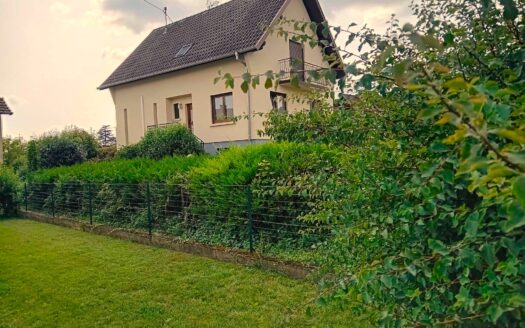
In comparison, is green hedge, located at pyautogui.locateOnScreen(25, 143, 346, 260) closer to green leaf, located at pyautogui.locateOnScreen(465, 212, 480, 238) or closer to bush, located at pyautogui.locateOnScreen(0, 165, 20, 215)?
green leaf, located at pyautogui.locateOnScreen(465, 212, 480, 238)

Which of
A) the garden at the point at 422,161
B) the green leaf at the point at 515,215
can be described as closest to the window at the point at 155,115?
the garden at the point at 422,161

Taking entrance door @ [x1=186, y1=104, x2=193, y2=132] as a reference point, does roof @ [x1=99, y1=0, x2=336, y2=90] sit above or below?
above

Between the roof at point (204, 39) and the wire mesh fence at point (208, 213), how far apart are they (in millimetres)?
8832

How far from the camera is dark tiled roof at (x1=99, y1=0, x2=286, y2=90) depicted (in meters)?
16.8

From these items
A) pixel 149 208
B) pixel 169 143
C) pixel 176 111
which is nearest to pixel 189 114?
pixel 176 111

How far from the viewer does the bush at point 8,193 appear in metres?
13.0

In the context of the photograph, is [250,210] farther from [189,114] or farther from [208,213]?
[189,114]

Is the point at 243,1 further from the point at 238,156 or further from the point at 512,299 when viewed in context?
the point at 512,299

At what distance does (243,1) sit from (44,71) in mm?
9856

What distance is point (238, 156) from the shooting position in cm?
697

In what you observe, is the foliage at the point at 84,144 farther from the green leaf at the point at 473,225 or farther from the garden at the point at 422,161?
the green leaf at the point at 473,225

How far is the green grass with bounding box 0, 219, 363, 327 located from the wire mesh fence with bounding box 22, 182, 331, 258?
66 centimetres

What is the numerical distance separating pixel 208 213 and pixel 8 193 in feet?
31.8

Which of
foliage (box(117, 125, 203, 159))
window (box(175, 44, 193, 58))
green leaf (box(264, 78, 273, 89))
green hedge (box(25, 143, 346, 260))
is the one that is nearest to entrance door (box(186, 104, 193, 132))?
window (box(175, 44, 193, 58))
